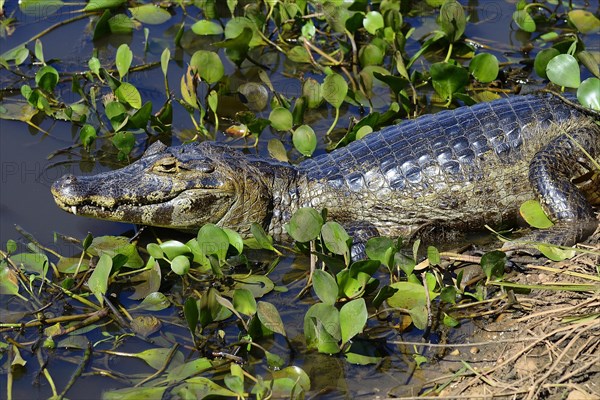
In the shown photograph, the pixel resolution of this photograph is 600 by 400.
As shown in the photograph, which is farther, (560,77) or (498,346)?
(560,77)

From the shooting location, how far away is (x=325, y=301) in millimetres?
4148

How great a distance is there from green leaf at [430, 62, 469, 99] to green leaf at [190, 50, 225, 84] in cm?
149

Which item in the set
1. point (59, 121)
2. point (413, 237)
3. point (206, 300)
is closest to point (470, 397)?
point (206, 300)

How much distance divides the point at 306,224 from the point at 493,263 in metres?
0.95

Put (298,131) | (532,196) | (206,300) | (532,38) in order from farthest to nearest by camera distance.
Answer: (532,38), (298,131), (532,196), (206,300)

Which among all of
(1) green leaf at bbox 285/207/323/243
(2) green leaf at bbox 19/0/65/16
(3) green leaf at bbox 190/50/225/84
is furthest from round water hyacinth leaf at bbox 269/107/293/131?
(2) green leaf at bbox 19/0/65/16

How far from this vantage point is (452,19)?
6461 millimetres

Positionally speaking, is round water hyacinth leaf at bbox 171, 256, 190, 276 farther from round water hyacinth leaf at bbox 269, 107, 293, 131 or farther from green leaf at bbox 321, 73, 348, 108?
green leaf at bbox 321, 73, 348, 108

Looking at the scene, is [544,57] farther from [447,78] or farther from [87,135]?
[87,135]

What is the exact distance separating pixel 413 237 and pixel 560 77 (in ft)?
4.36

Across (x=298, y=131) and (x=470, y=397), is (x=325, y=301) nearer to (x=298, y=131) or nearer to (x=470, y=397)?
(x=470, y=397)

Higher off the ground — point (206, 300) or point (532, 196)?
point (206, 300)

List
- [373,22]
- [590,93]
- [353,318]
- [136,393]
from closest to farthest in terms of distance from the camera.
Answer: [136,393]
[353,318]
[590,93]
[373,22]

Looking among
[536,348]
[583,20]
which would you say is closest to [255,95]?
[583,20]
